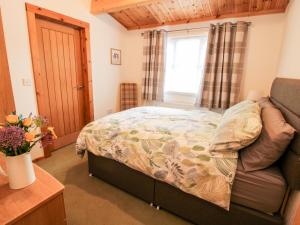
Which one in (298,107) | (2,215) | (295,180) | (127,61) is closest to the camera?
(2,215)

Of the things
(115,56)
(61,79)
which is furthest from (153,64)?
(61,79)

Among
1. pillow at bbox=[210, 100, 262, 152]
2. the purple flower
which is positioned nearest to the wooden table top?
the purple flower

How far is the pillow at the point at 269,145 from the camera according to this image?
1077 millimetres

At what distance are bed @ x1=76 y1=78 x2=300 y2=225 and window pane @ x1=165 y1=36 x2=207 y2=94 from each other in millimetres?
1937

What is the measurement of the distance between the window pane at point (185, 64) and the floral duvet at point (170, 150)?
4.35 ft

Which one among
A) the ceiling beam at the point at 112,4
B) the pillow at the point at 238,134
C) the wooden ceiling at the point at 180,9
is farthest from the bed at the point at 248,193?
the ceiling beam at the point at 112,4

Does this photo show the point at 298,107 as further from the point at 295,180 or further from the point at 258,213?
the point at 258,213

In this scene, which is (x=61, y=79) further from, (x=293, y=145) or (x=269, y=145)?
(x=293, y=145)

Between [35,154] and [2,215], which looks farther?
[35,154]

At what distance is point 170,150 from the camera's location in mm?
1520

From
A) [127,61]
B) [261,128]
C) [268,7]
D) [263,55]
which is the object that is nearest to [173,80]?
[127,61]

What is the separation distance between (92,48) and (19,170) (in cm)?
269

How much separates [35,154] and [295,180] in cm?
291

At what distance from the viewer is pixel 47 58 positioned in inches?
102
